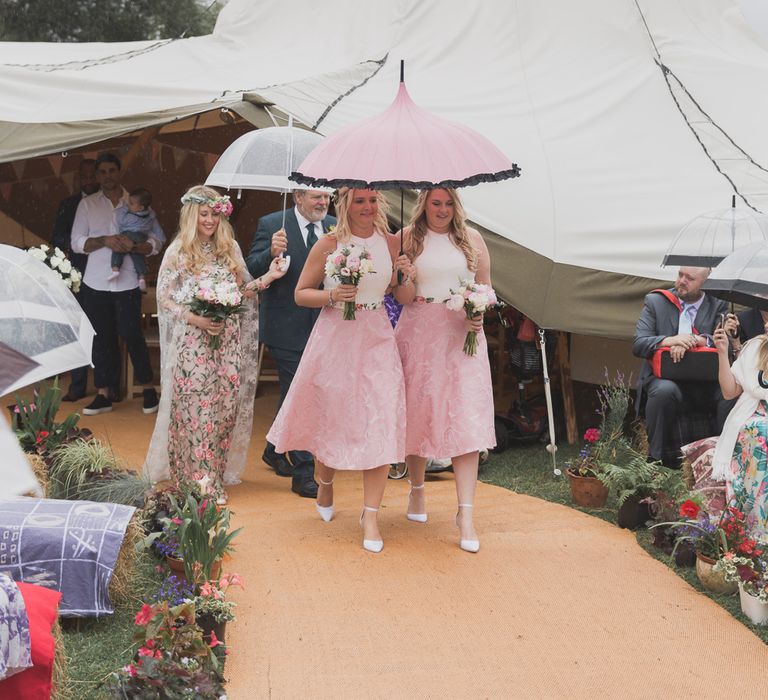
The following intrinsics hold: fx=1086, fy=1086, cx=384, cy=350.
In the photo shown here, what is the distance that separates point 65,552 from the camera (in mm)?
4320

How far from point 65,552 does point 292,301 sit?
8.42ft

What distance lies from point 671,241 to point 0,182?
769 centimetres

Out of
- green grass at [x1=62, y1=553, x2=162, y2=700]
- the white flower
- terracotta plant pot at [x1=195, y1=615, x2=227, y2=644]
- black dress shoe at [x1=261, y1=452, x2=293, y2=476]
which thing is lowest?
black dress shoe at [x1=261, y1=452, x2=293, y2=476]

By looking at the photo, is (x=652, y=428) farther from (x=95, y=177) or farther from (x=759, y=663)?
(x=95, y=177)

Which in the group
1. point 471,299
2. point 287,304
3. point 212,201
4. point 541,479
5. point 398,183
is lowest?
point 541,479

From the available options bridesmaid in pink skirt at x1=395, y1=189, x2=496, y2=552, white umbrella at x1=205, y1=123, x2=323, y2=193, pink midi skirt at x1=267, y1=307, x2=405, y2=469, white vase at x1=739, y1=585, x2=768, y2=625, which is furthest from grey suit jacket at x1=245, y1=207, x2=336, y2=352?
white vase at x1=739, y1=585, x2=768, y2=625

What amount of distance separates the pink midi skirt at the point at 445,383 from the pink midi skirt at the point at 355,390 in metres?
0.13

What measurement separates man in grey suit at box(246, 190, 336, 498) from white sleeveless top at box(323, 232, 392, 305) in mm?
1078

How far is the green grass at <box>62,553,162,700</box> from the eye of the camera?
12.7ft

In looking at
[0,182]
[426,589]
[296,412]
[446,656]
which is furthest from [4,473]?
[0,182]

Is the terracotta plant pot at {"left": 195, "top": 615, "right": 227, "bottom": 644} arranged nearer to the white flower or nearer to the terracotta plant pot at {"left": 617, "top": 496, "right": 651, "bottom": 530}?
the white flower

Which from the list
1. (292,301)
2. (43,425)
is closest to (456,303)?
(292,301)

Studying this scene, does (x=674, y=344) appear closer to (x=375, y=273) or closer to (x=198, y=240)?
(x=375, y=273)

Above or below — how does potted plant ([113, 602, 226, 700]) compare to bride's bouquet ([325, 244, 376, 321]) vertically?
below
